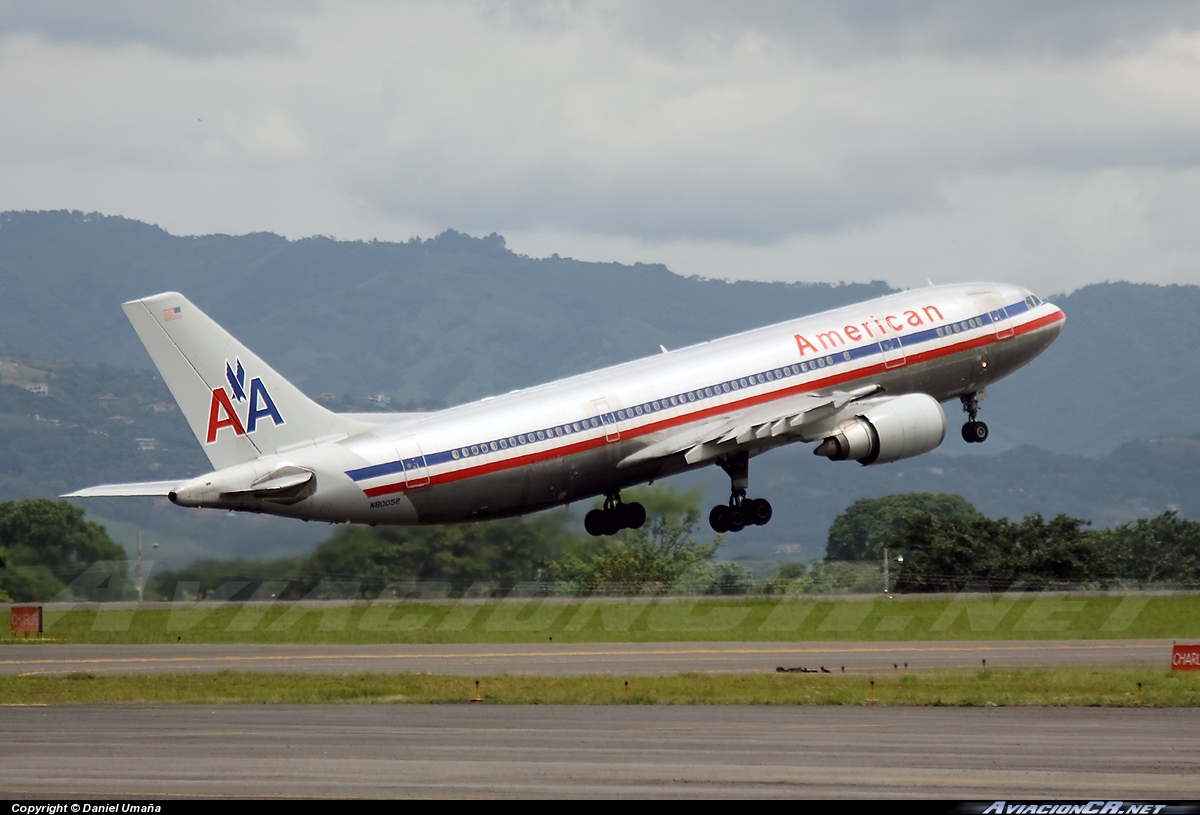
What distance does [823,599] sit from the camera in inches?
3718

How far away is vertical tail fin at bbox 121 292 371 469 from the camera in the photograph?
5497cm

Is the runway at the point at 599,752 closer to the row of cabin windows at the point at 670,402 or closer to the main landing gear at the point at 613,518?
the row of cabin windows at the point at 670,402

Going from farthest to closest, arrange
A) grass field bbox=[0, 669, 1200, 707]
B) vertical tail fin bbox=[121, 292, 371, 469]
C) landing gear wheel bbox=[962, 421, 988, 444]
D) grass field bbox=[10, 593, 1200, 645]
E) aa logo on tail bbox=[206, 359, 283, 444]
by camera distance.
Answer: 1. grass field bbox=[10, 593, 1200, 645]
2. landing gear wheel bbox=[962, 421, 988, 444]
3. aa logo on tail bbox=[206, 359, 283, 444]
4. vertical tail fin bbox=[121, 292, 371, 469]
5. grass field bbox=[0, 669, 1200, 707]

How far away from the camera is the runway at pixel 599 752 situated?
3556cm

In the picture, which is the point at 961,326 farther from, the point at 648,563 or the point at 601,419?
the point at 648,563

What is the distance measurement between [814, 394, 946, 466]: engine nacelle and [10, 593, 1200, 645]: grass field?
17.7 meters

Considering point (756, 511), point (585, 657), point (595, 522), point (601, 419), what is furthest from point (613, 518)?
point (601, 419)

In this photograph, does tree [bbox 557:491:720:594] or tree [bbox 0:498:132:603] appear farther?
tree [bbox 557:491:720:594]

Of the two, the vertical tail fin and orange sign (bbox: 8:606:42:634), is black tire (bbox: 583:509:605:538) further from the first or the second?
orange sign (bbox: 8:606:42:634)

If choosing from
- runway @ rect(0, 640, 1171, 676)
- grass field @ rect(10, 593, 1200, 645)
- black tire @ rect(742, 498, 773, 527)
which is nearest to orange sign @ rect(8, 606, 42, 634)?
grass field @ rect(10, 593, 1200, 645)

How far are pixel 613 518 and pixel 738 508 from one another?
602cm

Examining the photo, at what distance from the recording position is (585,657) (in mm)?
70750

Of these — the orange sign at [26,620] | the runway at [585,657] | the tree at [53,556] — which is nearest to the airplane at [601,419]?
the runway at [585,657]
